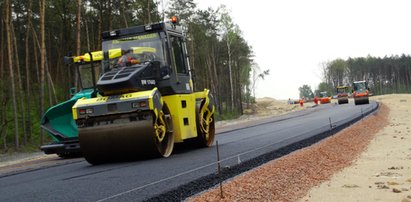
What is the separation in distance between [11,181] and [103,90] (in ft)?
7.79

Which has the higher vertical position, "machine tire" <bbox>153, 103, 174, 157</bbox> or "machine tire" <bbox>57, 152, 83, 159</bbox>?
"machine tire" <bbox>153, 103, 174, 157</bbox>

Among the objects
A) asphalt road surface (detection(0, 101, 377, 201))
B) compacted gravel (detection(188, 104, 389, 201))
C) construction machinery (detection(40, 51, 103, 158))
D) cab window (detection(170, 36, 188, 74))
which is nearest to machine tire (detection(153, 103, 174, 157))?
asphalt road surface (detection(0, 101, 377, 201))

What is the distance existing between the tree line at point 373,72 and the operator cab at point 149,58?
11001 cm

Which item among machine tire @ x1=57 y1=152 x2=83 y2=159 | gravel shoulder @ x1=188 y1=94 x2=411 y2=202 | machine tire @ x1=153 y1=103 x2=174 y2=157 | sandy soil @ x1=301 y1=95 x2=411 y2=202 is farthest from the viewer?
machine tire @ x1=57 y1=152 x2=83 y2=159

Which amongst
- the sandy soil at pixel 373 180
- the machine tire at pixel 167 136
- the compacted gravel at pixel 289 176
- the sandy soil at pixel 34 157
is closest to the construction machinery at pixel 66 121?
the sandy soil at pixel 34 157

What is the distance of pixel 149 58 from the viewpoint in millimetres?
9914

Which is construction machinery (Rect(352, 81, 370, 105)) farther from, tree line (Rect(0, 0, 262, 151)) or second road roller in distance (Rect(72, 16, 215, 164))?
second road roller in distance (Rect(72, 16, 215, 164))

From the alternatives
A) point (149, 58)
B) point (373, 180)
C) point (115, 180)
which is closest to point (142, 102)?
point (149, 58)

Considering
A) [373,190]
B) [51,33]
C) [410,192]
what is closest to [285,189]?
[373,190]

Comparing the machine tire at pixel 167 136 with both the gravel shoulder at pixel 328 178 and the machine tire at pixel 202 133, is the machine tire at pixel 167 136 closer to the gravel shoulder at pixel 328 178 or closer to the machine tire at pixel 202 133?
the machine tire at pixel 202 133

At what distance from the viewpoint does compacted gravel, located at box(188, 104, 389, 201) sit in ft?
19.6

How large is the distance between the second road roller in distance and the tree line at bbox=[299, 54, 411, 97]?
109970 millimetres

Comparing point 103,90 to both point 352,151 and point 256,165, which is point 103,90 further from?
point 352,151

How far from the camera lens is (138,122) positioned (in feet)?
27.9
